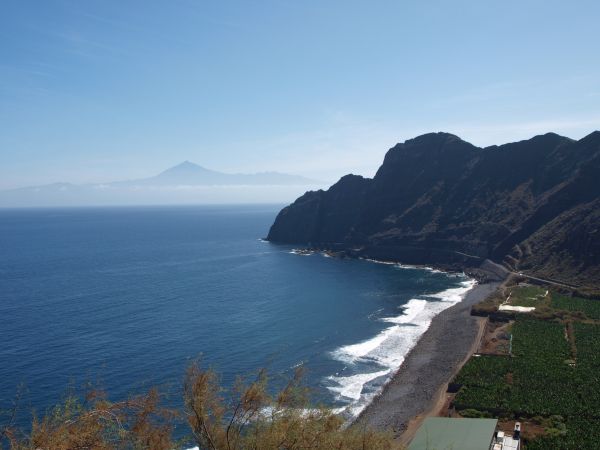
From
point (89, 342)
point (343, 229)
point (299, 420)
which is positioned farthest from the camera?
point (343, 229)

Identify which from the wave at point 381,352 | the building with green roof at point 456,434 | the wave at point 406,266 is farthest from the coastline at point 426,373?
the wave at point 406,266

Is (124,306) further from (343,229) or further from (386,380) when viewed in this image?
(343,229)

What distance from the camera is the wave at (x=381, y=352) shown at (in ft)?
201

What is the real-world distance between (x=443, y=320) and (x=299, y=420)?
256 ft

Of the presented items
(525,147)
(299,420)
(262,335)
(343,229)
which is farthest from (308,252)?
(299,420)

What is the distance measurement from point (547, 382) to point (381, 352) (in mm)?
25374

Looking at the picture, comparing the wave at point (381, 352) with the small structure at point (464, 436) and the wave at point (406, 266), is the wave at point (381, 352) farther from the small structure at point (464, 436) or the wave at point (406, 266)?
the wave at point (406, 266)

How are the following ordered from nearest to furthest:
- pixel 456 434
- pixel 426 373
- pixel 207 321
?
pixel 456 434, pixel 426 373, pixel 207 321

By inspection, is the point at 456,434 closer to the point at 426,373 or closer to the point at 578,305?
the point at 426,373

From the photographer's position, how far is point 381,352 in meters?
76.4

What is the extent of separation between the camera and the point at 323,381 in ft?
208

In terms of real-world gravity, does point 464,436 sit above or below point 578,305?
below

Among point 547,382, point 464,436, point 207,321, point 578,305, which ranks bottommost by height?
point 207,321

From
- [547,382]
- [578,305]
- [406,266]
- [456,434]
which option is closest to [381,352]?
[547,382]
